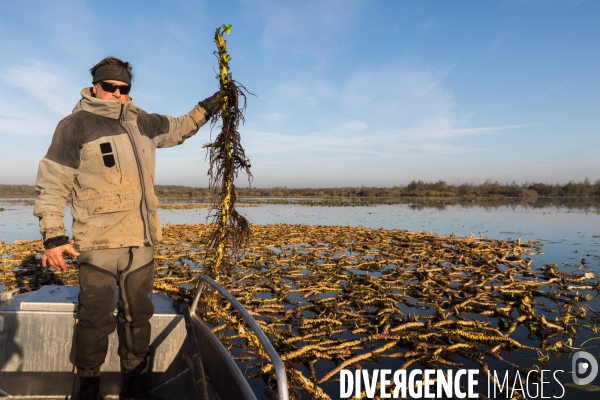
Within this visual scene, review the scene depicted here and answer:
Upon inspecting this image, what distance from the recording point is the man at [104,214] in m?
2.70

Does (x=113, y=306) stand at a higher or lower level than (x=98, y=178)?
lower

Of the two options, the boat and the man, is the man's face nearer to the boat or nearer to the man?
the man

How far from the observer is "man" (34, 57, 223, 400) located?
270cm

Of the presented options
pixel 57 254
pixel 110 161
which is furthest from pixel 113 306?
pixel 110 161

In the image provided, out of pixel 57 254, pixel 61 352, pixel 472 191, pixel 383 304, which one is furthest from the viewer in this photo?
pixel 472 191

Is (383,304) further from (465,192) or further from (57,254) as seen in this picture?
(465,192)

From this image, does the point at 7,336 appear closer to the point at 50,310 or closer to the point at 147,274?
the point at 50,310

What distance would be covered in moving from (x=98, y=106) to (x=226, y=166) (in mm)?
1324

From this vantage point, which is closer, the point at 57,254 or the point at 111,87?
the point at 57,254

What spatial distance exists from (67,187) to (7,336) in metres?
1.67

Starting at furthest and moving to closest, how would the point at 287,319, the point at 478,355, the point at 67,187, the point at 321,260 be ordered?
the point at 321,260, the point at 287,319, the point at 478,355, the point at 67,187

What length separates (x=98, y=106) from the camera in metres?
2.83

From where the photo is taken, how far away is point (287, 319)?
575 cm

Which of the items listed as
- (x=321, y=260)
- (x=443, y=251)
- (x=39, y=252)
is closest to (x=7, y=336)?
(x=321, y=260)
